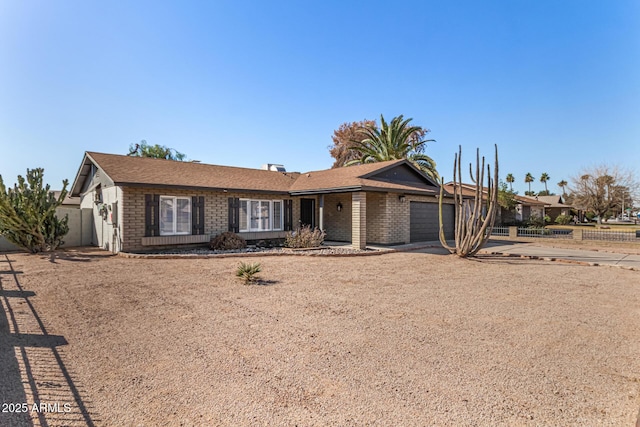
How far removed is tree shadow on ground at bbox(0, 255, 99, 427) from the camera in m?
2.66

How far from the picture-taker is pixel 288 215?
16.0 m

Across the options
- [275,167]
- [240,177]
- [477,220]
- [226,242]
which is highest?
[275,167]

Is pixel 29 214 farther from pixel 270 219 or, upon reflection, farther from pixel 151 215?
pixel 270 219

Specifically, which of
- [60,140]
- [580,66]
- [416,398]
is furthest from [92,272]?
[580,66]

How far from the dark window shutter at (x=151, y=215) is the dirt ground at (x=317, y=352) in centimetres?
436

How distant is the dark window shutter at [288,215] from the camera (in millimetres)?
15875

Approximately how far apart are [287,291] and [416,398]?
13.8 ft

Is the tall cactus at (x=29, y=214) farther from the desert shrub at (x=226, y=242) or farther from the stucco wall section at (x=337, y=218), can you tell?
the stucco wall section at (x=337, y=218)

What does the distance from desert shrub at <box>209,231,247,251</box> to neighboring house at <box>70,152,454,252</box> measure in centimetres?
53

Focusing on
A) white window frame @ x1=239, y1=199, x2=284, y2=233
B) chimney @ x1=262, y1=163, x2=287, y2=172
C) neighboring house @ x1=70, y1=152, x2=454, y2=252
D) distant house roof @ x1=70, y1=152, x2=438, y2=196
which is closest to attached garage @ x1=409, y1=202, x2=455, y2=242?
neighboring house @ x1=70, y1=152, x2=454, y2=252

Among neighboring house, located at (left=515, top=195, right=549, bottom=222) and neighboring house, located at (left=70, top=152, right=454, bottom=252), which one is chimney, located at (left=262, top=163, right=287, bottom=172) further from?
neighboring house, located at (left=515, top=195, right=549, bottom=222)

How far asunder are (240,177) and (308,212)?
3.84 metres

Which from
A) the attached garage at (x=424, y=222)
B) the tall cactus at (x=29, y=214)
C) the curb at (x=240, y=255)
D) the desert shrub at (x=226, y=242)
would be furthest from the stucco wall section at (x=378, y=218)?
the tall cactus at (x=29, y=214)

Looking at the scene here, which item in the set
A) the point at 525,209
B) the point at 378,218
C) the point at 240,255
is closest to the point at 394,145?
the point at 525,209
